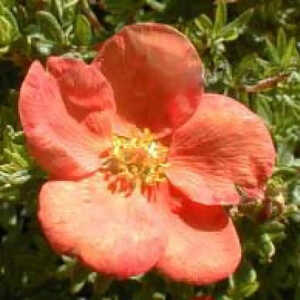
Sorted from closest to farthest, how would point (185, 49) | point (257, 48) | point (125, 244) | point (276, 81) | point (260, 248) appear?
point (125, 244) < point (185, 49) < point (260, 248) < point (276, 81) < point (257, 48)

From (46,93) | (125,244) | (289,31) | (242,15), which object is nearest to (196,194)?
(125,244)

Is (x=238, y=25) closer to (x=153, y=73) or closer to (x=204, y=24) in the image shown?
(x=204, y=24)

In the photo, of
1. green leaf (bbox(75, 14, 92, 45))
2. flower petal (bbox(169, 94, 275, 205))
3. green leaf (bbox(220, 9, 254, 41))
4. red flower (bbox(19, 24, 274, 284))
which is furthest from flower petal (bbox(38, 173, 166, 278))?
green leaf (bbox(220, 9, 254, 41))

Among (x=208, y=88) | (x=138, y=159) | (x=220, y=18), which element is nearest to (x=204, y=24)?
(x=220, y=18)

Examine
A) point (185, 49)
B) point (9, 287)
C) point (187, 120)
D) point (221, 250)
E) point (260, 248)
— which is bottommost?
point (9, 287)

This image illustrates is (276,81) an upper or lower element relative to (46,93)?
lower

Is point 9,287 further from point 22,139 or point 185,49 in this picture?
point 185,49

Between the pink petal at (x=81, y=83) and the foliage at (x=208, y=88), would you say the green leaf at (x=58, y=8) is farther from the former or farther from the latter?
the pink petal at (x=81, y=83)
